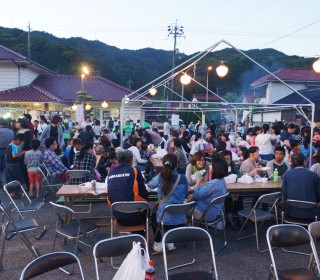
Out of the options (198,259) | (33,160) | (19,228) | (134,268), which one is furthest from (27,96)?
(134,268)

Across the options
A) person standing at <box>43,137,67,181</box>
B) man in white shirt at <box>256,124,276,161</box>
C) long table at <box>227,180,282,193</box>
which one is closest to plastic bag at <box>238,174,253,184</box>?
long table at <box>227,180,282,193</box>

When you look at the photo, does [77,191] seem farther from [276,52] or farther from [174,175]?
[276,52]

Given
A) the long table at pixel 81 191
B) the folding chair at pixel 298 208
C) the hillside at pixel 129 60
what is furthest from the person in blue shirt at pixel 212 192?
the hillside at pixel 129 60

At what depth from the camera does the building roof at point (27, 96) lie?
17.8 m

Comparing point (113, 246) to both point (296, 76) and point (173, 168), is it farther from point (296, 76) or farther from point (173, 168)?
point (296, 76)

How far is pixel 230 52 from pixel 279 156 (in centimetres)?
4848

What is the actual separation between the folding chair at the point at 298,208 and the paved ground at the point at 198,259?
1.50ft

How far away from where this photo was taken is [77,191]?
14.9ft

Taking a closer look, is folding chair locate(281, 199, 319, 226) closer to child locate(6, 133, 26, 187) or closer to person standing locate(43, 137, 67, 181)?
person standing locate(43, 137, 67, 181)

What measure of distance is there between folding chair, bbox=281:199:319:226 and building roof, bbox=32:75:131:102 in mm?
17808

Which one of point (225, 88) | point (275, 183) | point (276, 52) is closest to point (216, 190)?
point (275, 183)

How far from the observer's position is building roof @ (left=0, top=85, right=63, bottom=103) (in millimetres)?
17781

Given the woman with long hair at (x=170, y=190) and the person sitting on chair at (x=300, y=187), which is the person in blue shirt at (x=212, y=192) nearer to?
the woman with long hair at (x=170, y=190)

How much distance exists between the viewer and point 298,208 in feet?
14.1
